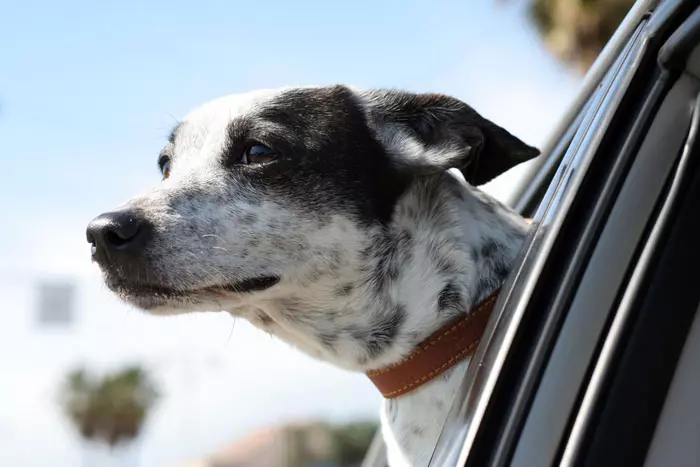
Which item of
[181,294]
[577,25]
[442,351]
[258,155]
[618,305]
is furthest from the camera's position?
[577,25]

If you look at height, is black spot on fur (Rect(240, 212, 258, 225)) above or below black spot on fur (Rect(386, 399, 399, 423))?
above

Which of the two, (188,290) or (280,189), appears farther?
(280,189)

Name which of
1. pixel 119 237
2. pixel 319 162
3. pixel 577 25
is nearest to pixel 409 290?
pixel 319 162

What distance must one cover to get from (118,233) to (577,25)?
8693 mm

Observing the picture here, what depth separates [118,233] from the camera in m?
2.54

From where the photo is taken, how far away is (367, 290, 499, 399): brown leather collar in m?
2.41

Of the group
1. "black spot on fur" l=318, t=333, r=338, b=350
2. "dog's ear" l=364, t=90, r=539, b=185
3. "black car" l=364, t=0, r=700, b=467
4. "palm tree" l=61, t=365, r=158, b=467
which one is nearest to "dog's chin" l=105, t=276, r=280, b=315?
"black spot on fur" l=318, t=333, r=338, b=350

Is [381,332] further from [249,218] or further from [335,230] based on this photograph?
[249,218]

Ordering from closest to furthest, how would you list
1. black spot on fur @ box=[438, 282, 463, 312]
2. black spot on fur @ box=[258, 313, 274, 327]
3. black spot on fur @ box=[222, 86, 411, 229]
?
black spot on fur @ box=[438, 282, 463, 312] < black spot on fur @ box=[222, 86, 411, 229] < black spot on fur @ box=[258, 313, 274, 327]

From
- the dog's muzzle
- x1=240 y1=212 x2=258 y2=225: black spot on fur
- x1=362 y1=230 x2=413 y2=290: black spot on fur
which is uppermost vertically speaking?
x1=362 y1=230 x2=413 y2=290: black spot on fur

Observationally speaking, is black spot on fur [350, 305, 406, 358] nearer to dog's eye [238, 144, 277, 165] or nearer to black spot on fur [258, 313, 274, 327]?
black spot on fur [258, 313, 274, 327]

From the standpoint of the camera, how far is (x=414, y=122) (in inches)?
120

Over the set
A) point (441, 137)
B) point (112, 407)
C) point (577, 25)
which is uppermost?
point (441, 137)

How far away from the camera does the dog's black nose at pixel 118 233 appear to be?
2.53m
